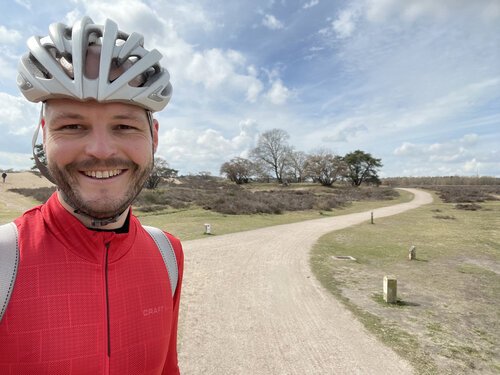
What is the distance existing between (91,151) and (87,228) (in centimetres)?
40

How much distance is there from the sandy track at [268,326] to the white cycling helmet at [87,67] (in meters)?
3.98

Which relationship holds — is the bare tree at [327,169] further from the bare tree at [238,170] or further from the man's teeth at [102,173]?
the man's teeth at [102,173]

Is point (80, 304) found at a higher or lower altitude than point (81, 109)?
lower

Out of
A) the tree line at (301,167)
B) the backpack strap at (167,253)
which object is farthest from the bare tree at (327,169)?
the backpack strap at (167,253)

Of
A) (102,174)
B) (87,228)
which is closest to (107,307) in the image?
(87,228)

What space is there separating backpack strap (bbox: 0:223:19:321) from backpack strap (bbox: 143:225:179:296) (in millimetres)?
749

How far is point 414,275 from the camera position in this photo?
9125 mm

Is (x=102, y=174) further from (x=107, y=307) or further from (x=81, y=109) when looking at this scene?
(x=107, y=307)

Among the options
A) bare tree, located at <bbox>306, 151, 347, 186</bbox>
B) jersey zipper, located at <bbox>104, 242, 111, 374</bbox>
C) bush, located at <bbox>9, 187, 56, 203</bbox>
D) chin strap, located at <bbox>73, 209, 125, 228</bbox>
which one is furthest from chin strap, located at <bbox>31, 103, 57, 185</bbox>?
bare tree, located at <bbox>306, 151, 347, 186</bbox>

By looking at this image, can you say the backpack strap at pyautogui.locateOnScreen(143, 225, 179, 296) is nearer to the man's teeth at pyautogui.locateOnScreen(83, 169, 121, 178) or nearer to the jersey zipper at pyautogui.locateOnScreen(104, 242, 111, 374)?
the jersey zipper at pyautogui.locateOnScreen(104, 242, 111, 374)

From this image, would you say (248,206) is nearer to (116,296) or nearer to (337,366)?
(337,366)

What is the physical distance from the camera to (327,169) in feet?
212

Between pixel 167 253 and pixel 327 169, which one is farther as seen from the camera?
pixel 327 169

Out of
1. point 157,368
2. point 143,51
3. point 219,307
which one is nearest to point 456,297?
point 219,307
